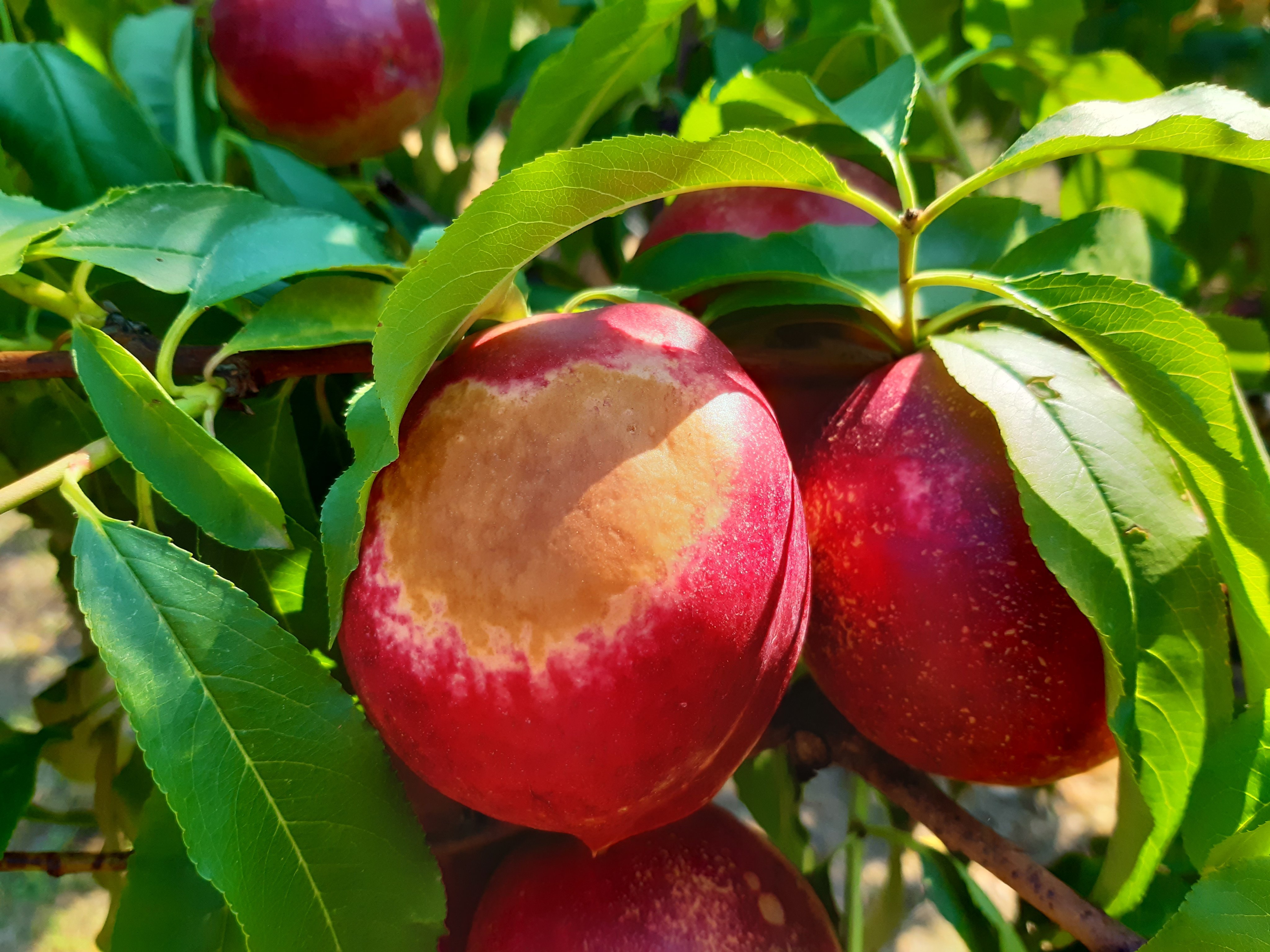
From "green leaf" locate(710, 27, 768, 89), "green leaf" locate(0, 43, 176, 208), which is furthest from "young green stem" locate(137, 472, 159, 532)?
"green leaf" locate(710, 27, 768, 89)

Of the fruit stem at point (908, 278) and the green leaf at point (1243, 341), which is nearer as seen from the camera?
the fruit stem at point (908, 278)

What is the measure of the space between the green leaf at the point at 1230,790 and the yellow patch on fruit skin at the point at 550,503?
25 centimetres

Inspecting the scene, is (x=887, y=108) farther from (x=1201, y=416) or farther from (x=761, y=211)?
(x=1201, y=416)

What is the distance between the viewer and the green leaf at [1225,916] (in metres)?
0.35

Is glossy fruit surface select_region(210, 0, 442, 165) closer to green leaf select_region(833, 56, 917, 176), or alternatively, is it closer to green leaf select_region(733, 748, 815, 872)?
green leaf select_region(833, 56, 917, 176)

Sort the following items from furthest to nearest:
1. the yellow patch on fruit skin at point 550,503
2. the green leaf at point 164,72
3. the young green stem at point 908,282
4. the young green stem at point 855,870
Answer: the green leaf at point 164,72 < the young green stem at point 855,870 < the young green stem at point 908,282 < the yellow patch on fruit skin at point 550,503

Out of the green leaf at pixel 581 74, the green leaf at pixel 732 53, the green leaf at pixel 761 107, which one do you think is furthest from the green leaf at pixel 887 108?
the green leaf at pixel 732 53

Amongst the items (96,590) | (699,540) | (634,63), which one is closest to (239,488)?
(96,590)

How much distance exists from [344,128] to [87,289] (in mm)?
256

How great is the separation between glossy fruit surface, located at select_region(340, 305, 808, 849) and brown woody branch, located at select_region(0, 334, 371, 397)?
0.10 metres

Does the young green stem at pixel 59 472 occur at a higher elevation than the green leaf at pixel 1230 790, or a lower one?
higher

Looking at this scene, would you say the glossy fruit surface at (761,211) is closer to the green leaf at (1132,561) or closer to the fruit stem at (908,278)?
the fruit stem at (908,278)

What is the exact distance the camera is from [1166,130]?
1.21ft

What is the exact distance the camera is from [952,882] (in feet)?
1.86
